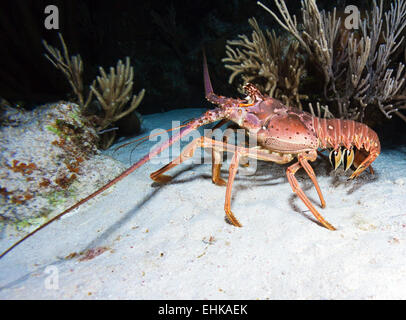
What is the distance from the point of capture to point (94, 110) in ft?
15.3

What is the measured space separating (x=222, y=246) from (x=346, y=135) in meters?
2.17

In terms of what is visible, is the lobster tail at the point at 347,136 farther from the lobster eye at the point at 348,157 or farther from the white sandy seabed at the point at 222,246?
the white sandy seabed at the point at 222,246

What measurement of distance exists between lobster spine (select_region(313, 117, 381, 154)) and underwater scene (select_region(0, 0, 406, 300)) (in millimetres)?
18

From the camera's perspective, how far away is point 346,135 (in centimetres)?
290

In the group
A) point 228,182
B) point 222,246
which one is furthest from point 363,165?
point 222,246

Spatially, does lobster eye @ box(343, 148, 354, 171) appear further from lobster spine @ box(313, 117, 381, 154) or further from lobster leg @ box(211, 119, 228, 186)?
lobster leg @ box(211, 119, 228, 186)

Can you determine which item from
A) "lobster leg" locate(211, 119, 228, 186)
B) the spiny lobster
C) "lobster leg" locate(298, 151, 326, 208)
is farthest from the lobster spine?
"lobster leg" locate(211, 119, 228, 186)

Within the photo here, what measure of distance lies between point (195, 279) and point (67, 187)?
210cm

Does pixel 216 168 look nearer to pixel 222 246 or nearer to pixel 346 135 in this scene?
pixel 222 246

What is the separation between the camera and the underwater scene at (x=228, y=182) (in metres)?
1.69

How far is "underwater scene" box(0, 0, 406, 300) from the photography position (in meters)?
1.69
